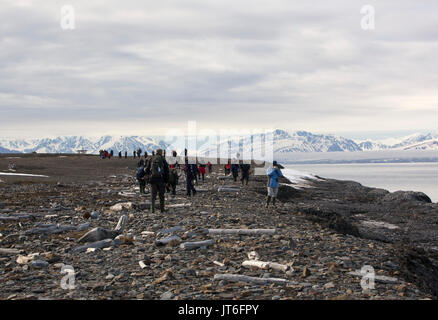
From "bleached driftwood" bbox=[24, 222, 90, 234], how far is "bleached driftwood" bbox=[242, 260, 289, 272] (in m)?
7.61

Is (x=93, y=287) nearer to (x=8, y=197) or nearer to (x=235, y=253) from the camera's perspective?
(x=235, y=253)

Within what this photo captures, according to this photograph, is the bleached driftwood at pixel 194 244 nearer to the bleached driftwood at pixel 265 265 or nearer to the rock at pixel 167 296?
the bleached driftwood at pixel 265 265

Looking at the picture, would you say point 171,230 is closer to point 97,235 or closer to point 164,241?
point 164,241

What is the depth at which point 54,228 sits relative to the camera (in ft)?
52.3

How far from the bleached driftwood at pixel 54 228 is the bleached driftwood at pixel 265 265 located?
25.0ft

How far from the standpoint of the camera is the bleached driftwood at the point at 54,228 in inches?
611

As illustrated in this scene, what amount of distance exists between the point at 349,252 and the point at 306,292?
4068mm

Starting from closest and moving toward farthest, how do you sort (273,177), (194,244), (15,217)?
(194,244) → (15,217) → (273,177)

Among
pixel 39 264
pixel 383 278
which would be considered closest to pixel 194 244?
pixel 39 264

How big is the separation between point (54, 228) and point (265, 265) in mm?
8647

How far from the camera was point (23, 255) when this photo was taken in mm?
12375

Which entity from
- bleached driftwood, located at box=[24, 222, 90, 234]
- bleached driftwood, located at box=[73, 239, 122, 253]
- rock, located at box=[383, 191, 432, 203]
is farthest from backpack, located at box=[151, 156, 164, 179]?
rock, located at box=[383, 191, 432, 203]
